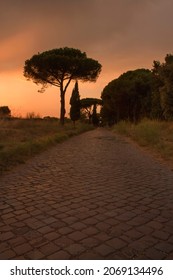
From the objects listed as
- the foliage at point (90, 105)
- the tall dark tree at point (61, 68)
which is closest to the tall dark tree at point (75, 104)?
the tall dark tree at point (61, 68)

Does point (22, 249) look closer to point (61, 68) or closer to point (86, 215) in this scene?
point (86, 215)

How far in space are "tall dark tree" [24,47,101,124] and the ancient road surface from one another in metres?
25.6

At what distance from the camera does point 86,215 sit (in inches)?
164

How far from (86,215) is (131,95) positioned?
3908cm

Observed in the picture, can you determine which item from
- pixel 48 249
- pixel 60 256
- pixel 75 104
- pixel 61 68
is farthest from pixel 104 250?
pixel 75 104

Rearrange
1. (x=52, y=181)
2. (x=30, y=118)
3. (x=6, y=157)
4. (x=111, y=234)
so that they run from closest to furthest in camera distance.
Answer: (x=111, y=234) < (x=52, y=181) < (x=6, y=157) < (x=30, y=118)

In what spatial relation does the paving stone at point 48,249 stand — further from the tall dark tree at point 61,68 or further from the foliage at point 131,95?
the foliage at point 131,95

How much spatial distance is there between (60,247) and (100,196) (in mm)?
2068

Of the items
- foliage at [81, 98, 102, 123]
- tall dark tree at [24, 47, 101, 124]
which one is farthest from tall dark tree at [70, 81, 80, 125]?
foliage at [81, 98, 102, 123]

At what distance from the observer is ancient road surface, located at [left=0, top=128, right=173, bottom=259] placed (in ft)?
10.2

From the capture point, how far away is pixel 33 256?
297 cm

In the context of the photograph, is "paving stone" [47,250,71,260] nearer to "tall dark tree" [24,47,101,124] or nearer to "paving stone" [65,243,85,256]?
"paving stone" [65,243,85,256]
